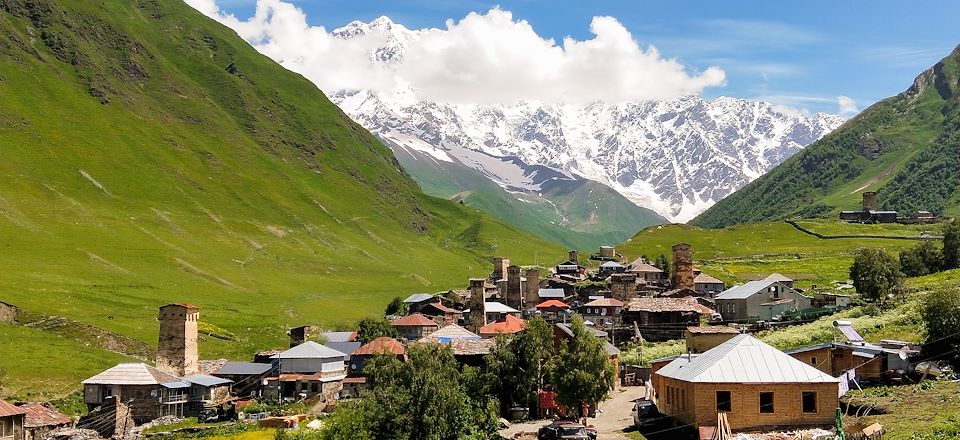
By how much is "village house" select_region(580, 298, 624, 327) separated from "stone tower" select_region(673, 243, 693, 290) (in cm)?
1971

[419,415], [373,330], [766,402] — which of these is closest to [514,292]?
[373,330]

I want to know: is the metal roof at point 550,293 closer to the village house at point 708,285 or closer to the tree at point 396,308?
the village house at point 708,285

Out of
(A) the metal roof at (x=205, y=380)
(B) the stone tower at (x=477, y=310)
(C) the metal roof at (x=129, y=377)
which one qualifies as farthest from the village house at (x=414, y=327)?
(C) the metal roof at (x=129, y=377)

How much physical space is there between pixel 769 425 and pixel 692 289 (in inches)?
3701

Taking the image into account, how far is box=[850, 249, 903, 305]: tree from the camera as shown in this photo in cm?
9731

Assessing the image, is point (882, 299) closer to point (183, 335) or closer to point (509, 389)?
point (509, 389)

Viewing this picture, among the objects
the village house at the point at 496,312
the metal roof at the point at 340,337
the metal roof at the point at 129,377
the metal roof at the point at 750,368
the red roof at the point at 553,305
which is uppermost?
the red roof at the point at 553,305

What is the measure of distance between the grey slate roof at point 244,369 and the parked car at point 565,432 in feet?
163

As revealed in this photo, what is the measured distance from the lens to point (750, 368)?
53.3 m

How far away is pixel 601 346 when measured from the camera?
69125 mm

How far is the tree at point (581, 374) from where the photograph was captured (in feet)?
216

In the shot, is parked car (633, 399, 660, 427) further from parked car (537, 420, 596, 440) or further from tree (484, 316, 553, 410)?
tree (484, 316, 553, 410)

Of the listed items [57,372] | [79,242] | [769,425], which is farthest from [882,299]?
[79,242]

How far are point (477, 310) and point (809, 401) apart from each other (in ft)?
262
